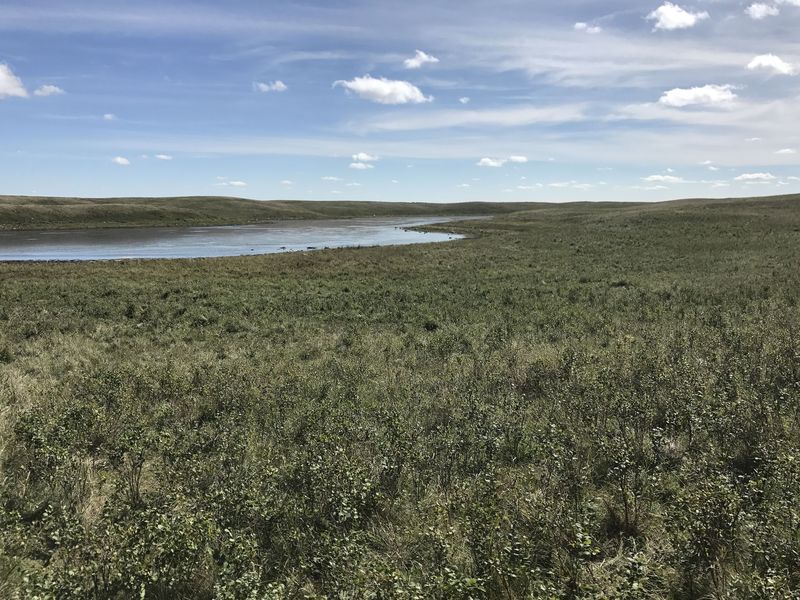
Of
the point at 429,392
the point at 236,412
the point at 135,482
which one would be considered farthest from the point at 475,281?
the point at 135,482

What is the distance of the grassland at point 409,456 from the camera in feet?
14.5

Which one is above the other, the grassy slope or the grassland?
the grassy slope

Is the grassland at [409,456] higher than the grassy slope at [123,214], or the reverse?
the grassy slope at [123,214]

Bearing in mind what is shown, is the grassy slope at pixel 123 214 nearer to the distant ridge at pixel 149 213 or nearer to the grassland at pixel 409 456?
the distant ridge at pixel 149 213

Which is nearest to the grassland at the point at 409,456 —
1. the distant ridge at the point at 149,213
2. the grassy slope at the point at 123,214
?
the distant ridge at the point at 149,213

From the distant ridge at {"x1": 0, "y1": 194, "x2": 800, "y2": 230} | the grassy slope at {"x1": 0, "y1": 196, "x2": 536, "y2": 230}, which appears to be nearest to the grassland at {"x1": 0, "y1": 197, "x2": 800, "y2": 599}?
the distant ridge at {"x1": 0, "y1": 194, "x2": 800, "y2": 230}

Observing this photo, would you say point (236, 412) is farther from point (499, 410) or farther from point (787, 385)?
point (787, 385)

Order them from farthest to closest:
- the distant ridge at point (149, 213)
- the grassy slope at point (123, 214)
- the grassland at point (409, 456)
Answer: the grassy slope at point (123, 214)
the distant ridge at point (149, 213)
the grassland at point (409, 456)

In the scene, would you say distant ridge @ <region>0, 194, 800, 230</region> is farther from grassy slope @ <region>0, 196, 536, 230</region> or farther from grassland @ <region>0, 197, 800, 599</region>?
grassland @ <region>0, 197, 800, 599</region>

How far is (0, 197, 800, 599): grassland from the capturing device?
441cm

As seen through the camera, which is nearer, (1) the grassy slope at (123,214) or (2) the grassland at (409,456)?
(2) the grassland at (409,456)

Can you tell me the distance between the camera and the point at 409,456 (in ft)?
21.7

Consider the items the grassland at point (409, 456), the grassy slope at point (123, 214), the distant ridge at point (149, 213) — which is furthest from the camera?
the grassy slope at point (123, 214)

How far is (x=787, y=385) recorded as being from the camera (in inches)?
321
